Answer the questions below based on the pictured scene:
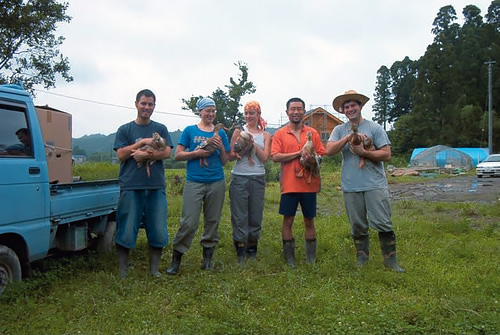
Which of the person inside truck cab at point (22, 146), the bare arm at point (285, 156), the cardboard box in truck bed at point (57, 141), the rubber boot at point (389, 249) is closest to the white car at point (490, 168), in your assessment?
the rubber boot at point (389, 249)

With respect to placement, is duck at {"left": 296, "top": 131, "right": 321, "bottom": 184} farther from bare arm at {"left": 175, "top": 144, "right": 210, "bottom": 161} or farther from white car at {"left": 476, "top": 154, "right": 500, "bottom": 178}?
white car at {"left": 476, "top": 154, "right": 500, "bottom": 178}

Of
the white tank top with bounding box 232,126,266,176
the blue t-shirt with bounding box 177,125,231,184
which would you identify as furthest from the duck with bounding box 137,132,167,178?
the white tank top with bounding box 232,126,266,176

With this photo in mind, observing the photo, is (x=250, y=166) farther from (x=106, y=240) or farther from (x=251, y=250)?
(x=106, y=240)

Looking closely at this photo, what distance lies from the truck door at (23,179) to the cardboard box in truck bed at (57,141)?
965 millimetres

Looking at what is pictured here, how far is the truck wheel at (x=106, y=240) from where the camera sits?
610 centimetres

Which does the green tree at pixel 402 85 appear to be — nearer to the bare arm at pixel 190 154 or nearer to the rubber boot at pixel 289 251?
the rubber boot at pixel 289 251

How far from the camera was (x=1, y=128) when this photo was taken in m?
4.12

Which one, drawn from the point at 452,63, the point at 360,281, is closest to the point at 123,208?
the point at 360,281

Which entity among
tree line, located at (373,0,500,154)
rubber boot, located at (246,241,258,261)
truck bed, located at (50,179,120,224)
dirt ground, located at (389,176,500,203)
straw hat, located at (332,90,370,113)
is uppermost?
tree line, located at (373,0,500,154)

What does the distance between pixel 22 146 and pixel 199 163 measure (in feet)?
6.03

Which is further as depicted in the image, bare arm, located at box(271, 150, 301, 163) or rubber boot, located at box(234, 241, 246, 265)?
rubber boot, located at box(234, 241, 246, 265)

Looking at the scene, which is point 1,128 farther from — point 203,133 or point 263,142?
point 263,142

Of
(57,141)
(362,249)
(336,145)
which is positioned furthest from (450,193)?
(57,141)

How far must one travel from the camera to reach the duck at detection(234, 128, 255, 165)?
17.0 feet
